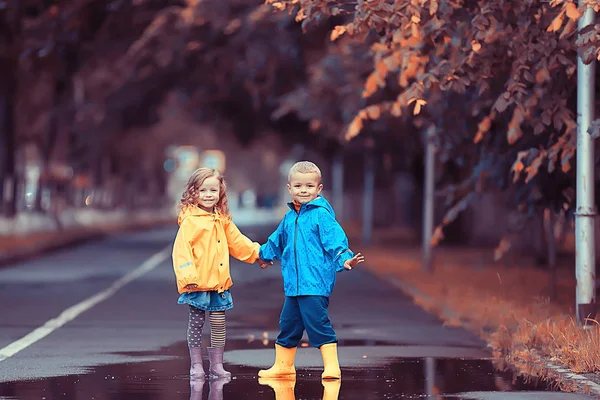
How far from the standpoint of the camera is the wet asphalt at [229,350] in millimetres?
10312

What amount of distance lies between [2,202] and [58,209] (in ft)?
31.1

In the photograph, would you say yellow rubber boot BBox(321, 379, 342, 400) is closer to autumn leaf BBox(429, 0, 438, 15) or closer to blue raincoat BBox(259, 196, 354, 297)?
blue raincoat BBox(259, 196, 354, 297)

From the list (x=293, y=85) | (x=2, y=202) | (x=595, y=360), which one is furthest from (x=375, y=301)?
(x=2, y=202)

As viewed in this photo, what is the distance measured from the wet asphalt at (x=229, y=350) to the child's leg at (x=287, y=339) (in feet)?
0.58

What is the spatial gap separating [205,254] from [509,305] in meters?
6.57

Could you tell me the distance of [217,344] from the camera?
1107cm

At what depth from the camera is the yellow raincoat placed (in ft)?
35.8

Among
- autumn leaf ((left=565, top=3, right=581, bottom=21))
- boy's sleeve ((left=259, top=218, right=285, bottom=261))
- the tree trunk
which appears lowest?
boy's sleeve ((left=259, top=218, right=285, bottom=261))

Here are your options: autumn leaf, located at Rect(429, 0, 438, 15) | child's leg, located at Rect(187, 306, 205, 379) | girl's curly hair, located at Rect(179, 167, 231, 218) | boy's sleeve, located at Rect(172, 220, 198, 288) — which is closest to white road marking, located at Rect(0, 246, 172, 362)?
child's leg, located at Rect(187, 306, 205, 379)

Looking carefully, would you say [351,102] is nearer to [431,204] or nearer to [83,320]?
[431,204]

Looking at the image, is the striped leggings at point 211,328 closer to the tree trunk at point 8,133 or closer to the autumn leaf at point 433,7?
the autumn leaf at point 433,7

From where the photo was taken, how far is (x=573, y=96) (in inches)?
632

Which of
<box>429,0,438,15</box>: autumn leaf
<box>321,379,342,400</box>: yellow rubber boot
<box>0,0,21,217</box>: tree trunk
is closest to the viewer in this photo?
<box>321,379,342,400</box>: yellow rubber boot

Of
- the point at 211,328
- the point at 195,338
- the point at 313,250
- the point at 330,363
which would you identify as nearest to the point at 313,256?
the point at 313,250
